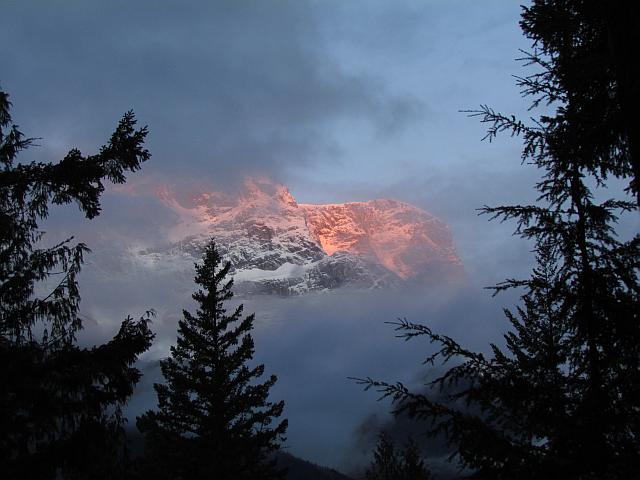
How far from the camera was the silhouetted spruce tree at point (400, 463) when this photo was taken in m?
21.3

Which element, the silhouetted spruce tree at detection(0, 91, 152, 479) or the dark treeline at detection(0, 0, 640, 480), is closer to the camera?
the dark treeline at detection(0, 0, 640, 480)

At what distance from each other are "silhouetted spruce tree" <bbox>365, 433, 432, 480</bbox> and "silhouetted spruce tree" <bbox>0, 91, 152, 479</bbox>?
55.9 feet

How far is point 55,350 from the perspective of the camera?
21.8 feet

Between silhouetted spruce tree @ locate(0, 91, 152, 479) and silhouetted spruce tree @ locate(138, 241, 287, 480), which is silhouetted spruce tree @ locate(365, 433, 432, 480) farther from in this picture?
silhouetted spruce tree @ locate(0, 91, 152, 479)

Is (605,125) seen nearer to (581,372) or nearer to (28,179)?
(581,372)

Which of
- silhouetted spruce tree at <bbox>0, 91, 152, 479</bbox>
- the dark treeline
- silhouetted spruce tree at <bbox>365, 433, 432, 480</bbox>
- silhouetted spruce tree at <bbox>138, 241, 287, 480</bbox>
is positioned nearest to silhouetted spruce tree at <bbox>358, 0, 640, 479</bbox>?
the dark treeline

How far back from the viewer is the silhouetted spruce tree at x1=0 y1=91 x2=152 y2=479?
5988mm

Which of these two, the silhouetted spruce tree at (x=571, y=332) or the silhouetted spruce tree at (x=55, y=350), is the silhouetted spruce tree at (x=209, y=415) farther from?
the silhouetted spruce tree at (x=571, y=332)

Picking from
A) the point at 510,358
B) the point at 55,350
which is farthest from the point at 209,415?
the point at 510,358

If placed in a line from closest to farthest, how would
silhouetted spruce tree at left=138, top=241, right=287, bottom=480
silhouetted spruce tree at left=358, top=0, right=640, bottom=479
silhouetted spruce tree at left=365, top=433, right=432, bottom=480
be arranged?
1. silhouetted spruce tree at left=358, top=0, right=640, bottom=479
2. silhouetted spruce tree at left=138, top=241, right=287, bottom=480
3. silhouetted spruce tree at left=365, top=433, right=432, bottom=480

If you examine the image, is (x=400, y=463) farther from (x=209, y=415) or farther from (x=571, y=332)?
(x=571, y=332)

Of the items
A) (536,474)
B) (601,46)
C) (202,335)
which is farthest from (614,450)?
(202,335)

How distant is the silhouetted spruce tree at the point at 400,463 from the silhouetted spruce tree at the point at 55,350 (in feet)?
55.9

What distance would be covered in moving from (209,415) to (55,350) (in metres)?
10.5
